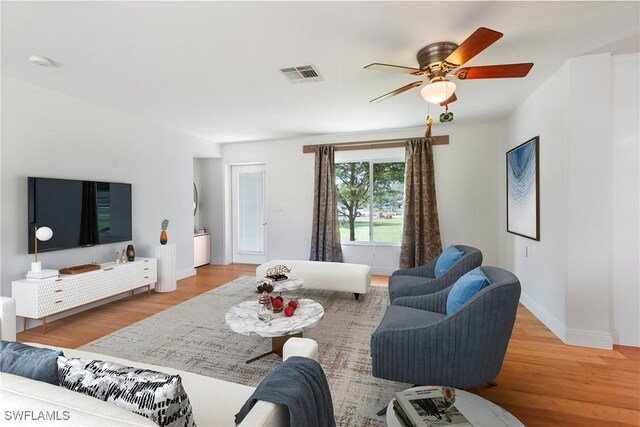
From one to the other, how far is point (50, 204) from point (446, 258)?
4207 mm

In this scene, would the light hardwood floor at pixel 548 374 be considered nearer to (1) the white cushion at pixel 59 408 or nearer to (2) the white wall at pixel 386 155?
(2) the white wall at pixel 386 155

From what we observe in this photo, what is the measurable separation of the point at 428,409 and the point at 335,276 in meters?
2.67

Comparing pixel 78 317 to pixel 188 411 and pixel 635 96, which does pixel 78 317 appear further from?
pixel 635 96

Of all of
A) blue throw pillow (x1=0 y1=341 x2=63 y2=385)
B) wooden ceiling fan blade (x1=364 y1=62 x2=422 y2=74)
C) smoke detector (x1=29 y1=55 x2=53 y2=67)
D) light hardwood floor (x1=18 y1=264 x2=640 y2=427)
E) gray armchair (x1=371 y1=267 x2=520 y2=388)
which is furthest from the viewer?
smoke detector (x1=29 y1=55 x2=53 y2=67)

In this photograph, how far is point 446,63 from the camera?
2.31 meters

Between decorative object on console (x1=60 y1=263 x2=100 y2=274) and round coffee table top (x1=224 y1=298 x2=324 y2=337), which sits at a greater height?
decorative object on console (x1=60 y1=263 x2=100 y2=274)

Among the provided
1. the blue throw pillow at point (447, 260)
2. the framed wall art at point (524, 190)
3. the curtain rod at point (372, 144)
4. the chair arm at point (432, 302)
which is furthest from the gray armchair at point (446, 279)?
the curtain rod at point (372, 144)

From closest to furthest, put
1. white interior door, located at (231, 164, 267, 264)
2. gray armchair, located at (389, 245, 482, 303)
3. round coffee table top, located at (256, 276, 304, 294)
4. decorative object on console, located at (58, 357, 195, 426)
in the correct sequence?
1. decorative object on console, located at (58, 357, 195, 426)
2. gray armchair, located at (389, 245, 482, 303)
3. round coffee table top, located at (256, 276, 304, 294)
4. white interior door, located at (231, 164, 267, 264)

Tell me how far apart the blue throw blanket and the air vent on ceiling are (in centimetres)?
253

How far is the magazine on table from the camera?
4.06 ft

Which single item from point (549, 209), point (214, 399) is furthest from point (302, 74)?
point (549, 209)

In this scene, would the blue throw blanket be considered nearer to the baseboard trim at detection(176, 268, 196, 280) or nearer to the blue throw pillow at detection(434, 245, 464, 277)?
the blue throw pillow at detection(434, 245, 464, 277)

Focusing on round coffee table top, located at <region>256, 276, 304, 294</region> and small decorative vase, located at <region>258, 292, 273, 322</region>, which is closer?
small decorative vase, located at <region>258, 292, 273, 322</region>

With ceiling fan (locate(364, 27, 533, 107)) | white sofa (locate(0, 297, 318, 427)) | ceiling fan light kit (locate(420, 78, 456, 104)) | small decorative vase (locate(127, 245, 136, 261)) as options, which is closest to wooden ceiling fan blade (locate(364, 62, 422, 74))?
ceiling fan (locate(364, 27, 533, 107))
